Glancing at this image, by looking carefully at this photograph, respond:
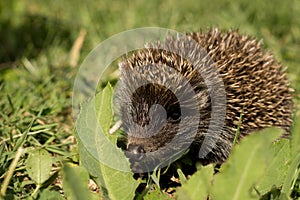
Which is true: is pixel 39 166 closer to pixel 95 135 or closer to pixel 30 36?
pixel 95 135

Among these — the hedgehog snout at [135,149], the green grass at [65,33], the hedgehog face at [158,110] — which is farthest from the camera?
the green grass at [65,33]

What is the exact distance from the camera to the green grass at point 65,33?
482cm

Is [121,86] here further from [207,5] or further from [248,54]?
[207,5]

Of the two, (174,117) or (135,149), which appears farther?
(174,117)

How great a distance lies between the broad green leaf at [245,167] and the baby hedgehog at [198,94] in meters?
1.07

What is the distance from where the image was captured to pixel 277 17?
25.6ft

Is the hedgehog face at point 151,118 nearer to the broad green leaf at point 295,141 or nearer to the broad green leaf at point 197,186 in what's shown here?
the broad green leaf at point 197,186

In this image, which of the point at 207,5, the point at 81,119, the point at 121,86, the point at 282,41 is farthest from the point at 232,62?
the point at 207,5

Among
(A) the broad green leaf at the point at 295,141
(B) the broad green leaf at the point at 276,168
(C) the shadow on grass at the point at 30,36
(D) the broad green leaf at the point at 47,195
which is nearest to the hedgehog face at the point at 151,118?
(D) the broad green leaf at the point at 47,195

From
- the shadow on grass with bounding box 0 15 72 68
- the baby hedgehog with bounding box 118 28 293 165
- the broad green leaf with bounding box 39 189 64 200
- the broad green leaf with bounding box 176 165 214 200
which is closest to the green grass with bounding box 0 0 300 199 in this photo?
the shadow on grass with bounding box 0 15 72 68

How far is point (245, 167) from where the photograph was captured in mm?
2631

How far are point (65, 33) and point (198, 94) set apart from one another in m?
4.08

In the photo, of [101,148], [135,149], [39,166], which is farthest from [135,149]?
[39,166]

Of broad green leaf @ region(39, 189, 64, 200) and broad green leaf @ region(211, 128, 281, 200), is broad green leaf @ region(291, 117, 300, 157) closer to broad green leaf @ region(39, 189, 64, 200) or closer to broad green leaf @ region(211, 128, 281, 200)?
broad green leaf @ region(211, 128, 281, 200)
